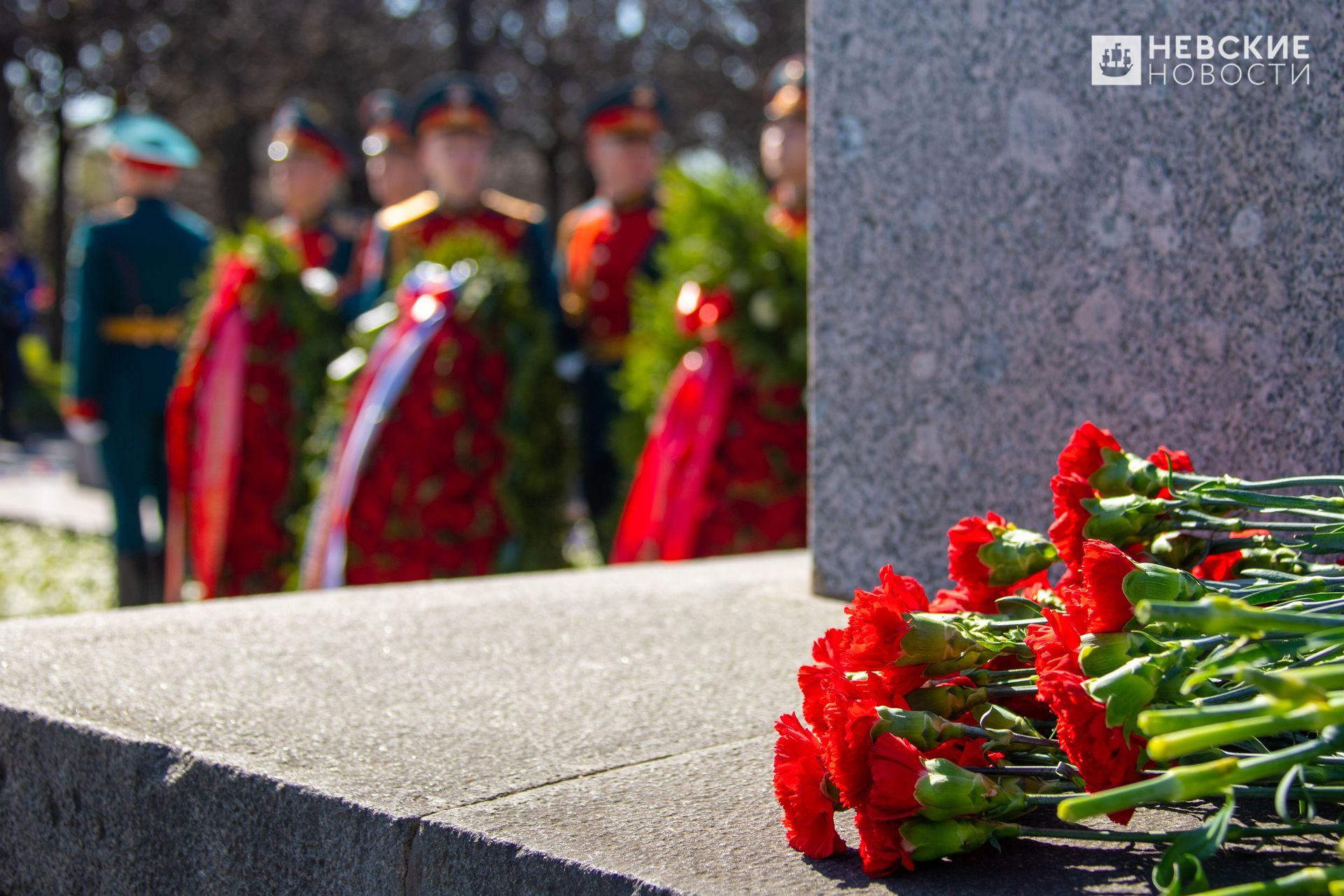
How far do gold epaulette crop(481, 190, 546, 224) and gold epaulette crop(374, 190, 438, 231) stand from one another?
0.81 ft

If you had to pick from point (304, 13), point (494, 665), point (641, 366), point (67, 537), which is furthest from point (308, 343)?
point (304, 13)

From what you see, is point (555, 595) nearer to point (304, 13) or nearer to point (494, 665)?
point (494, 665)

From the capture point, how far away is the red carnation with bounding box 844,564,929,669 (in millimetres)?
1181

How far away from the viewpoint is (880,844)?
44.9 inches

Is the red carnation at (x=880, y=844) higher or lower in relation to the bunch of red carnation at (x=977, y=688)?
lower

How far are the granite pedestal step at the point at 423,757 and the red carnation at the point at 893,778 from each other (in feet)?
0.34

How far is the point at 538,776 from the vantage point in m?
1.53

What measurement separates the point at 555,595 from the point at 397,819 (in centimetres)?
119

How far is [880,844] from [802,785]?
0.09 meters

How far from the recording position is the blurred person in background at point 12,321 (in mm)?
15430

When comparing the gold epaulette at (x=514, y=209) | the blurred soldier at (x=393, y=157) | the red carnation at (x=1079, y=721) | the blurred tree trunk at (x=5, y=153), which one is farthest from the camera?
the blurred tree trunk at (x=5, y=153)

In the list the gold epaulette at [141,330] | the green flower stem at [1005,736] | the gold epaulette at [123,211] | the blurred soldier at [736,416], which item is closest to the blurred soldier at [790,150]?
the blurred soldier at [736,416]

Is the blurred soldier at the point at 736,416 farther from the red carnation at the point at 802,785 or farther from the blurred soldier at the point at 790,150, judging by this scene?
the red carnation at the point at 802,785

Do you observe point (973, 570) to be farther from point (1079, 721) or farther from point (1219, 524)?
point (1079, 721)
